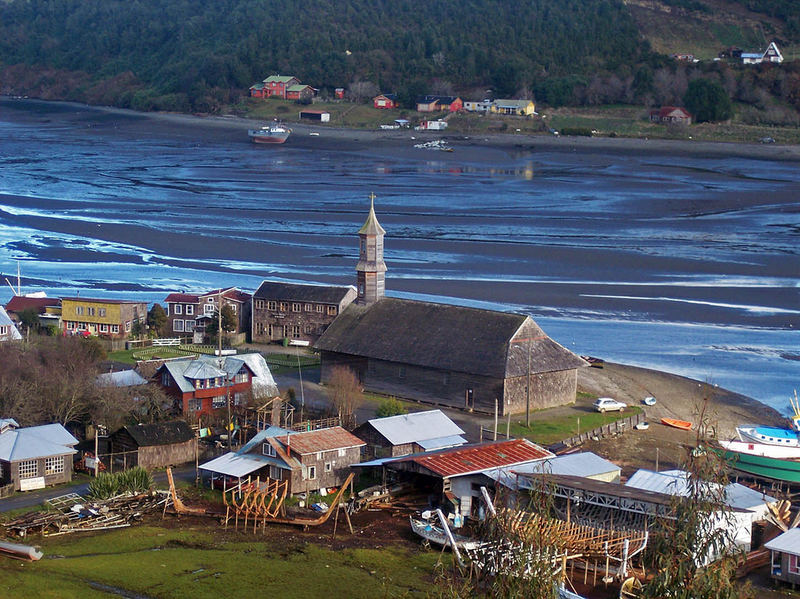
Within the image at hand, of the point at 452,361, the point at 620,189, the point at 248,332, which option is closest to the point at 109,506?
the point at 452,361

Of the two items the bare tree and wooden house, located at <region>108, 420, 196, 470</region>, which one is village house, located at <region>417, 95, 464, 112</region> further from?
wooden house, located at <region>108, 420, 196, 470</region>

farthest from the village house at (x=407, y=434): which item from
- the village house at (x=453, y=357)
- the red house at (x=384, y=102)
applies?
the red house at (x=384, y=102)

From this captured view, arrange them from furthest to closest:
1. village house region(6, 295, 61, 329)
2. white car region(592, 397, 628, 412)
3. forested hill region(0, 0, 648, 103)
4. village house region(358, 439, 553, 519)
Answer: forested hill region(0, 0, 648, 103), village house region(6, 295, 61, 329), white car region(592, 397, 628, 412), village house region(358, 439, 553, 519)

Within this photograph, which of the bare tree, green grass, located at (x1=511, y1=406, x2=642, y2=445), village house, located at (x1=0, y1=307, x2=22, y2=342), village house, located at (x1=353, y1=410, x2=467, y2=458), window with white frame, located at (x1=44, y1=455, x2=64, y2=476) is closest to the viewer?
window with white frame, located at (x1=44, y1=455, x2=64, y2=476)

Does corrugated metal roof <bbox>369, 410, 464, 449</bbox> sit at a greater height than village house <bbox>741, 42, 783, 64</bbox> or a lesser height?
lesser

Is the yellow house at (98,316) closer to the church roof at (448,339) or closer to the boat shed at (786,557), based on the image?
the church roof at (448,339)

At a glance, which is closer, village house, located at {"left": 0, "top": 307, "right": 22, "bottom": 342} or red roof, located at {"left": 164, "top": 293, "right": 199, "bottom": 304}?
village house, located at {"left": 0, "top": 307, "right": 22, "bottom": 342}

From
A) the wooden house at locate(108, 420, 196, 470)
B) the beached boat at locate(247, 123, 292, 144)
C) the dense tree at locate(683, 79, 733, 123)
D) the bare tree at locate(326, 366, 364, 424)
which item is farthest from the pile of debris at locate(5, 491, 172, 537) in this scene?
the dense tree at locate(683, 79, 733, 123)
